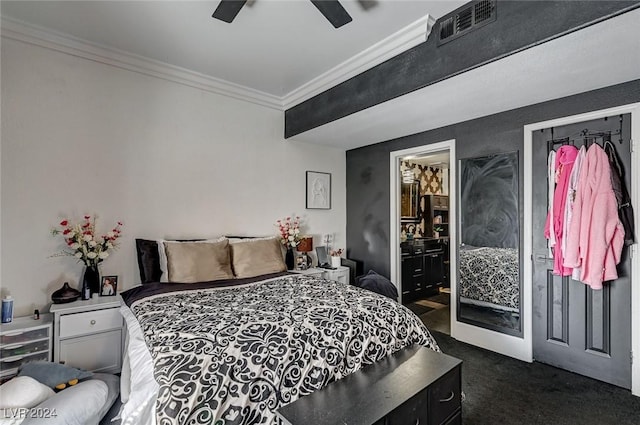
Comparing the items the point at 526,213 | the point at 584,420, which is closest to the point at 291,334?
the point at 584,420

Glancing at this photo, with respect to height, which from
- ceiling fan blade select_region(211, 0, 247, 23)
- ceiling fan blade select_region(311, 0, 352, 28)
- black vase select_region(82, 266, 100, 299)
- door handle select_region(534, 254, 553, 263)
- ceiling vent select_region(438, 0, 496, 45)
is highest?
ceiling vent select_region(438, 0, 496, 45)

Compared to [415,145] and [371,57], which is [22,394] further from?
[415,145]

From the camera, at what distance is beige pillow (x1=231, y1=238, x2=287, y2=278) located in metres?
3.05

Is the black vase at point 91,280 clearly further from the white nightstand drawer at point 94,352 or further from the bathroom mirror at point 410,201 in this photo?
the bathroom mirror at point 410,201

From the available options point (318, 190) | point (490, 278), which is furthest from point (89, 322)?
point (490, 278)

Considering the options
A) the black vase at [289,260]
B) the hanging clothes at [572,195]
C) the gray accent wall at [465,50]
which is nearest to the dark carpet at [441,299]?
the hanging clothes at [572,195]

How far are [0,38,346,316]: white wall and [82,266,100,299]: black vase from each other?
0.60 ft

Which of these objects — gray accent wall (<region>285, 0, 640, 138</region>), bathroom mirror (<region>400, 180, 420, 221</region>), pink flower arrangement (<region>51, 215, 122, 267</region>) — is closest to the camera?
gray accent wall (<region>285, 0, 640, 138</region>)

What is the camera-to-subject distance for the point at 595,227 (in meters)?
2.43

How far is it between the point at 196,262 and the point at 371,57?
242cm

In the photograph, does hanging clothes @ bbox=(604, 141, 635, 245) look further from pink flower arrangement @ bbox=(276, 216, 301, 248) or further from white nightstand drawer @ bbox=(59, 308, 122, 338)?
white nightstand drawer @ bbox=(59, 308, 122, 338)

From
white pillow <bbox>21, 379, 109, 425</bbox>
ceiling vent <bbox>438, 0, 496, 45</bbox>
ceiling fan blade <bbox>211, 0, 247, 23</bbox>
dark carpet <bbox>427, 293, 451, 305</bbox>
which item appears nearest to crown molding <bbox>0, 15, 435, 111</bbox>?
ceiling vent <bbox>438, 0, 496, 45</bbox>

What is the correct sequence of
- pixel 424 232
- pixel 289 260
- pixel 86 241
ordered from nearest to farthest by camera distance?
1. pixel 86 241
2. pixel 289 260
3. pixel 424 232

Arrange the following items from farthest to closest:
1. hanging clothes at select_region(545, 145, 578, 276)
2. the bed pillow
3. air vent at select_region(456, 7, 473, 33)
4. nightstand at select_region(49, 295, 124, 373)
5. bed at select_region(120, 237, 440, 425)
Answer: the bed pillow
hanging clothes at select_region(545, 145, 578, 276)
nightstand at select_region(49, 295, 124, 373)
air vent at select_region(456, 7, 473, 33)
bed at select_region(120, 237, 440, 425)
